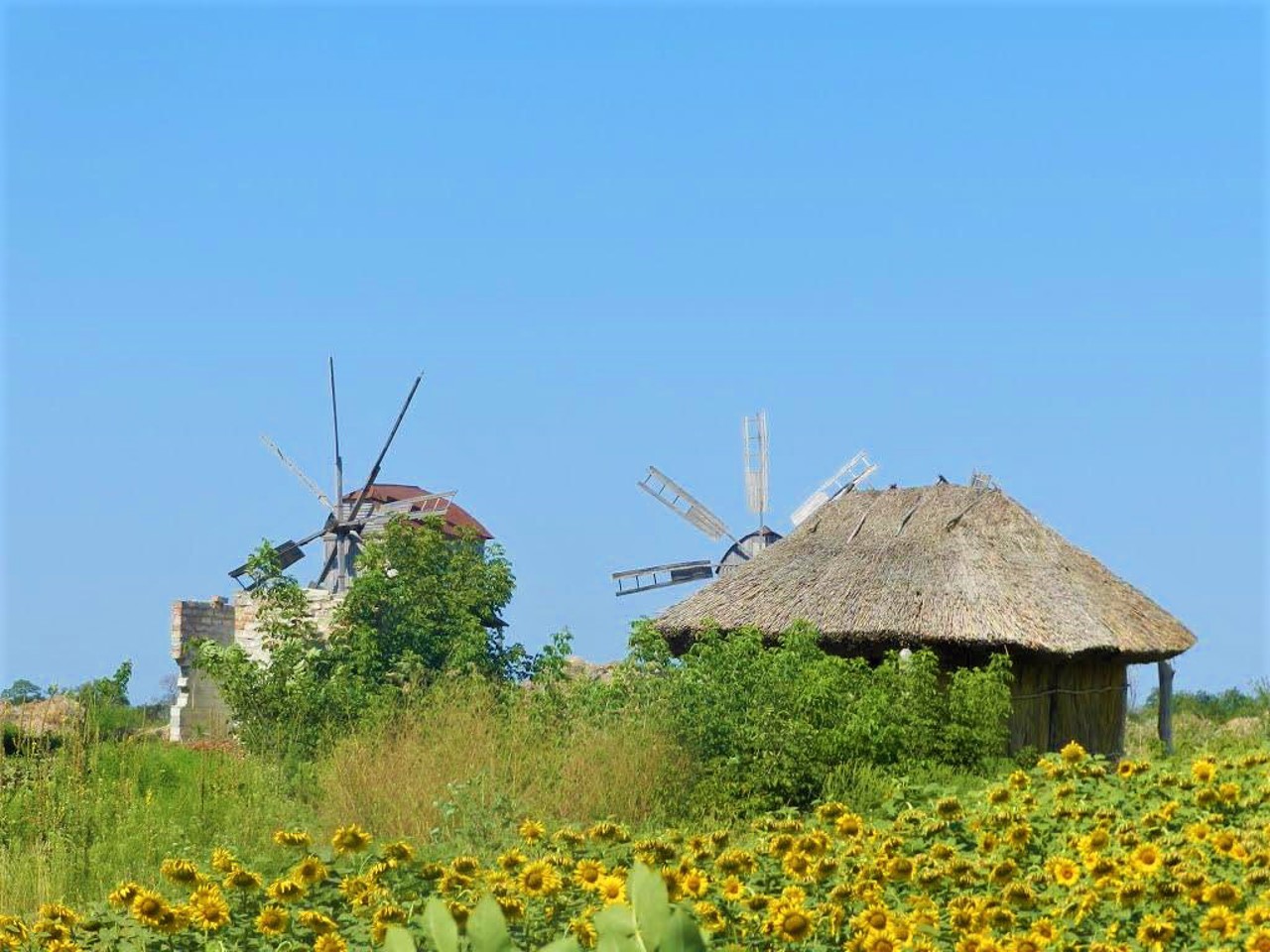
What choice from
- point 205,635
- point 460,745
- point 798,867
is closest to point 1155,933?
point 798,867

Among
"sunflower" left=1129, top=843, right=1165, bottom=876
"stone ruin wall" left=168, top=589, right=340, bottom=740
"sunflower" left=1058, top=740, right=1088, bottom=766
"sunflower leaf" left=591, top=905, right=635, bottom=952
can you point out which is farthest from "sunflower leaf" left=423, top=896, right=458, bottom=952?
"stone ruin wall" left=168, top=589, right=340, bottom=740

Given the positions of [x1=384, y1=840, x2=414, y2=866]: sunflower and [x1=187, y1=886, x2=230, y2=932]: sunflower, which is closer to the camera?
[x1=187, y1=886, x2=230, y2=932]: sunflower

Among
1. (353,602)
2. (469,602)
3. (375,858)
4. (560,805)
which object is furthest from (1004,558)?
(375,858)

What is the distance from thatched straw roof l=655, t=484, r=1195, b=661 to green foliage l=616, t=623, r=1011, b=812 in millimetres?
2091

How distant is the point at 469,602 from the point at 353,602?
4.04 ft

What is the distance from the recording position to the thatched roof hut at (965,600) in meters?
16.5

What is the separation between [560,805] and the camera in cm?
1019

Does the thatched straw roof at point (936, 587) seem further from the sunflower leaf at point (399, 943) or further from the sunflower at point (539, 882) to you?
the sunflower leaf at point (399, 943)

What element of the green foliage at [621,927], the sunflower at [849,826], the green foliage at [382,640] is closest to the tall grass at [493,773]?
the green foliage at [382,640]

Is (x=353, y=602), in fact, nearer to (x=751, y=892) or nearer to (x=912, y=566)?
(x=912, y=566)

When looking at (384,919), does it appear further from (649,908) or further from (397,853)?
(649,908)

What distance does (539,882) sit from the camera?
15.1ft

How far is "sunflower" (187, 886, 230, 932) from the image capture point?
454 centimetres

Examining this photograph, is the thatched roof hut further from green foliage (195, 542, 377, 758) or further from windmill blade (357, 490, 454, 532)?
windmill blade (357, 490, 454, 532)
